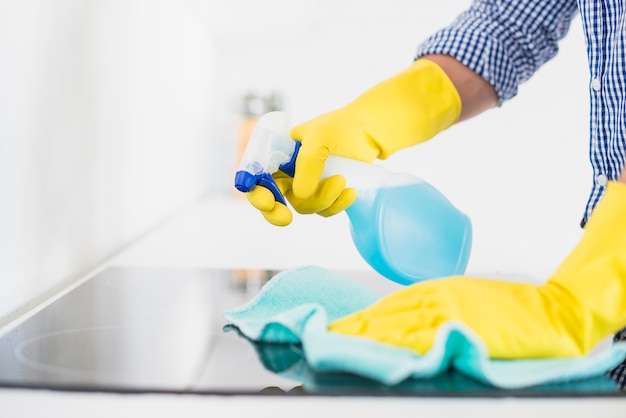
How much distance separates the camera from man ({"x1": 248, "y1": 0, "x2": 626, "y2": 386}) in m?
0.66

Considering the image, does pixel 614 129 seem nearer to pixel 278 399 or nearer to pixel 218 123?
pixel 278 399

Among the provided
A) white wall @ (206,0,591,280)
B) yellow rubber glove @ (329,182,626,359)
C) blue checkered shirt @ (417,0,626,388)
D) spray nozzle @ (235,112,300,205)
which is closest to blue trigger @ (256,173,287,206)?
spray nozzle @ (235,112,300,205)

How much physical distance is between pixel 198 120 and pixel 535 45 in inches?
57.0

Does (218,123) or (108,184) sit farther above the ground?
(218,123)

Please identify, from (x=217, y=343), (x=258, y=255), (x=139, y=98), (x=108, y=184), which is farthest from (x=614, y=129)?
(x=139, y=98)

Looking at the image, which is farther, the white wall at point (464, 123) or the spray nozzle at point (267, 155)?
the white wall at point (464, 123)

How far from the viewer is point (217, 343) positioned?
0.75 m

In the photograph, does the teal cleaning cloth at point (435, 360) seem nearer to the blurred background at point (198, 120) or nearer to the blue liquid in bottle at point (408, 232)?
the blue liquid in bottle at point (408, 232)

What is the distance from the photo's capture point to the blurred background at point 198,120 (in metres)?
0.95

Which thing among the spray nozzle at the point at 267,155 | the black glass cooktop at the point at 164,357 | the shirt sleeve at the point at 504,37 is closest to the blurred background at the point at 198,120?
the black glass cooktop at the point at 164,357

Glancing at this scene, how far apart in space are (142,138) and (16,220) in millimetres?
753

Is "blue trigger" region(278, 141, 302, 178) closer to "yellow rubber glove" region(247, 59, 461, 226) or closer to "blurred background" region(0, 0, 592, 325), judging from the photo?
"yellow rubber glove" region(247, 59, 461, 226)

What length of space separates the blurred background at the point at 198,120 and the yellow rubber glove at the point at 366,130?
1.09 ft

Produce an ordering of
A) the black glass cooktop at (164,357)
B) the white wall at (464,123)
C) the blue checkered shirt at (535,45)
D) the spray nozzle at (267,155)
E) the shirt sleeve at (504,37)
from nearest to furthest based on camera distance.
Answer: the black glass cooktop at (164,357) → the spray nozzle at (267,155) → the blue checkered shirt at (535,45) → the shirt sleeve at (504,37) → the white wall at (464,123)
